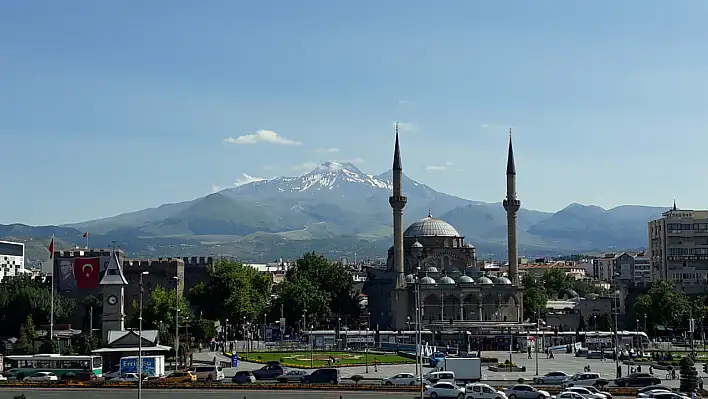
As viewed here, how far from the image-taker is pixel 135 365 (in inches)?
1955

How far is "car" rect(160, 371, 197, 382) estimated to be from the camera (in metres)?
47.6

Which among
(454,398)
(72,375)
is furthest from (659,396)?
(72,375)

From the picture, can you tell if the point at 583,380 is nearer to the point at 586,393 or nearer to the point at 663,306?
the point at 586,393

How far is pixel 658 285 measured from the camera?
94188mm

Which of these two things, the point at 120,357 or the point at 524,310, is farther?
the point at 524,310

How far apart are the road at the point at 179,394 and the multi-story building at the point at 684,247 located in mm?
72342

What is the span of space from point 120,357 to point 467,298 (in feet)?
163

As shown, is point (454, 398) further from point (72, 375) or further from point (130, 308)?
point (130, 308)

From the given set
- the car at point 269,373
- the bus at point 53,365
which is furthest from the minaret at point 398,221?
the bus at point 53,365

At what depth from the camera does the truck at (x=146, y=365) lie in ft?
163

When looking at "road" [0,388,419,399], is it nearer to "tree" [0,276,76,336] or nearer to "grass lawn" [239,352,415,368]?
"grass lawn" [239,352,415,368]

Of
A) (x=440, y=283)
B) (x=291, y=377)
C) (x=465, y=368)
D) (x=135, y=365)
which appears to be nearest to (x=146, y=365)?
(x=135, y=365)

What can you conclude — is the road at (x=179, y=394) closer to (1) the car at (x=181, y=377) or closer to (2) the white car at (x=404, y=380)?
(2) the white car at (x=404, y=380)

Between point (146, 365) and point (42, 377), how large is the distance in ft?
17.2
